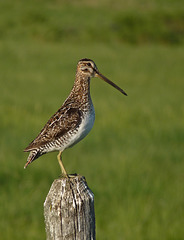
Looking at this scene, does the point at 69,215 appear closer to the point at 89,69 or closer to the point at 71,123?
the point at 71,123

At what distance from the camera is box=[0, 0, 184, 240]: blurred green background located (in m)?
7.29

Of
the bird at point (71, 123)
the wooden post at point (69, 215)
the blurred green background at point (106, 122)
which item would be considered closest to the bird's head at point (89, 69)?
the bird at point (71, 123)

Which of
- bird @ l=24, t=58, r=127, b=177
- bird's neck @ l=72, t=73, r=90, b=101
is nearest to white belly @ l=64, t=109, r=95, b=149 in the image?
bird @ l=24, t=58, r=127, b=177

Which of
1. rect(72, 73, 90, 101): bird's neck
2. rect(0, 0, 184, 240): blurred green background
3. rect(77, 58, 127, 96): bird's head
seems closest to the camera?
rect(77, 58, 127, 96): bird's head

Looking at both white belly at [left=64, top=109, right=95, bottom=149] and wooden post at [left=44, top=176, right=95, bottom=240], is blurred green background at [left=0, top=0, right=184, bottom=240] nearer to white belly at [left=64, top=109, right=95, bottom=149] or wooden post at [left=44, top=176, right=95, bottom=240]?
white belly at [left=64, top=109, right=95, bottom=149]

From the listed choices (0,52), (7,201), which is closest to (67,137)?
(7,201)

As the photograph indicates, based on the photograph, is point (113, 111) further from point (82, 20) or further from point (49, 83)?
point (82, 20)

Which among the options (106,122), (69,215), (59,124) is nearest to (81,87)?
(59,124)

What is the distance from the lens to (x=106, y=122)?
12953 mm

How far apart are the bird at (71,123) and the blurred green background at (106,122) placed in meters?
3.10

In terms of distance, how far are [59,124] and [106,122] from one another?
9.28m

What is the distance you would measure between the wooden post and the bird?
80cm

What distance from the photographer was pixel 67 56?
24906 mm

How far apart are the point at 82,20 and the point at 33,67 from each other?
44.6ft
